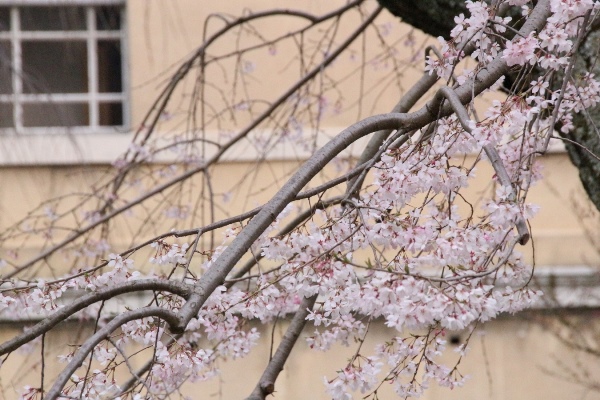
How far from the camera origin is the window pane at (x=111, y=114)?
5531mm

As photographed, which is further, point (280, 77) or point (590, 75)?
point (280, 77)

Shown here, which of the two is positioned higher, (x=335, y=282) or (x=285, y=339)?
(x=335, y=282)

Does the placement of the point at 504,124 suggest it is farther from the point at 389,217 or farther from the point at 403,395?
the point at 403,395

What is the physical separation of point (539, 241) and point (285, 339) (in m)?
3.28

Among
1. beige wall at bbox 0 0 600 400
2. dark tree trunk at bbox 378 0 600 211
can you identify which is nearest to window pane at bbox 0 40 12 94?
dark tree trunk at bbox 378 0 600 211

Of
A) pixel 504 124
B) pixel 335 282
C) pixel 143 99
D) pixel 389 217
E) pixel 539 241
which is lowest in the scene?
pixel 539 241

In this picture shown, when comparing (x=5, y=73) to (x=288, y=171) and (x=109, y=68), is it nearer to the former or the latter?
(x=288, y=171)

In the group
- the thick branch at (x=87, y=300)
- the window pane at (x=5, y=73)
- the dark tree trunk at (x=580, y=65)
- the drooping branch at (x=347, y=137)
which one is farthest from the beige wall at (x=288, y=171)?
the thick branch at (x=87, y=300)

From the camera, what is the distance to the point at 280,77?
542 centimetres

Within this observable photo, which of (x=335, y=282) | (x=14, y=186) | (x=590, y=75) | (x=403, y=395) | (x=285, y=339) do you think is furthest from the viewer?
(x=14, y=186)

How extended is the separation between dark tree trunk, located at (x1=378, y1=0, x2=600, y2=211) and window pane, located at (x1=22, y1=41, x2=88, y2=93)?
2.81 metres

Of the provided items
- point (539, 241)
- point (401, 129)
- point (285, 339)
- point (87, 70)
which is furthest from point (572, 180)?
point (401, 129)

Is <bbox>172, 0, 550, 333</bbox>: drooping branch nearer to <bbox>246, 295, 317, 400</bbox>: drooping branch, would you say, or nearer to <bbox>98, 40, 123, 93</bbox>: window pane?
<bbox>246, 295, 317, 400</bbox>: drooping branch

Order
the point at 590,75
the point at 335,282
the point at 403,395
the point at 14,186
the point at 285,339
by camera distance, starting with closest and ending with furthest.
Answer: the point at 335,282, the point at 403,395, the point at 590,75, the point at 285,339, the point at 14,186
